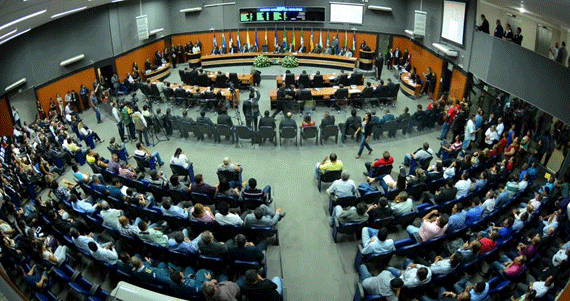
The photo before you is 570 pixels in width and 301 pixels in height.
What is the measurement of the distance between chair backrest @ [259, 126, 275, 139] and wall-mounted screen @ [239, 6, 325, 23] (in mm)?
12037

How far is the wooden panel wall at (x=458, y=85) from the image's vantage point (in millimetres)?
14477

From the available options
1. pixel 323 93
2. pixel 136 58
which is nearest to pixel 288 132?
pixel 323 93

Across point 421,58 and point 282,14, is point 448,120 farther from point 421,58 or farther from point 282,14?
point 282,14

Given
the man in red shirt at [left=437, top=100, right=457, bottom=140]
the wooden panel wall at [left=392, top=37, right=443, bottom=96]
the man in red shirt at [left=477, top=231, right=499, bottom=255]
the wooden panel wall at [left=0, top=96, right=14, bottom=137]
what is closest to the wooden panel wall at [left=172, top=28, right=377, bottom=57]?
the wooden panel wall at [left=392, top=37, right=443, bottom=96]

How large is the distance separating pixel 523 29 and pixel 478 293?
9104 millimetres

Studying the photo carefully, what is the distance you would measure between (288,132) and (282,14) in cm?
1218

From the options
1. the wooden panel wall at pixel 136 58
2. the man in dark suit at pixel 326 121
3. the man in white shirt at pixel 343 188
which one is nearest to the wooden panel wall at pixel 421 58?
the man in dark suit at pixel 326 121

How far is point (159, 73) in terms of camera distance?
2022 centimetres

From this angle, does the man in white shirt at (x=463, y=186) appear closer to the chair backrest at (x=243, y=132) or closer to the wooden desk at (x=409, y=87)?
the chair backrest at (x=243, y=132)

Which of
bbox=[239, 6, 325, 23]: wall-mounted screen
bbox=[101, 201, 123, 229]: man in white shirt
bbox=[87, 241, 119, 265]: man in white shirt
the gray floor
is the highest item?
bbox=[239, 6, 325, 23]: wall-mounted screen

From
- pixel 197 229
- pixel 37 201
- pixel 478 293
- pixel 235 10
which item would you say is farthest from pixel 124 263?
pixel 235 10

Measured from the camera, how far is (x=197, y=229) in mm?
7754

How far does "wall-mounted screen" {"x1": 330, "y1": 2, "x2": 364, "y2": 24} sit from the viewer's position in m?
21.1

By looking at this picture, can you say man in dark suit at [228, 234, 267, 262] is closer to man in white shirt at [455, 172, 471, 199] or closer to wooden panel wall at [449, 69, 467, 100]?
man in white shirt at [455, 172, 471, 199]
